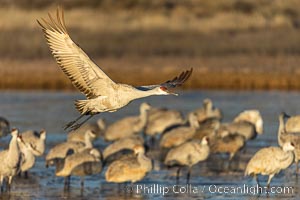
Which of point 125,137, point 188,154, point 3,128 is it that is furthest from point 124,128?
point 188,154

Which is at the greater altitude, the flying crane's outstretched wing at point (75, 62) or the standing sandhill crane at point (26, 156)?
the flying crane's outstretched wing at point (75, 62)

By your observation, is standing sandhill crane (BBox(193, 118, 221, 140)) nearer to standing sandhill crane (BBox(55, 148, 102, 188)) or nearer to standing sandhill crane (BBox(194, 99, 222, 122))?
standing sandhill crane (BBox(194, 99, 222, 122))

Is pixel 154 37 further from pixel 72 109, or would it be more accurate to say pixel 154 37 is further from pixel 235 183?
pixel 235 183

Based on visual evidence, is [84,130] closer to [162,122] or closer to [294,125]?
[162,122]

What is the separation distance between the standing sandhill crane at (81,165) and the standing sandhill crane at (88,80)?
2368 millimetres

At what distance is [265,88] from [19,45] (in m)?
15.1

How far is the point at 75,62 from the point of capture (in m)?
13.5

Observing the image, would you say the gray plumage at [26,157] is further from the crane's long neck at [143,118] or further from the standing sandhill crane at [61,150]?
the crane's long neck at [143,118]

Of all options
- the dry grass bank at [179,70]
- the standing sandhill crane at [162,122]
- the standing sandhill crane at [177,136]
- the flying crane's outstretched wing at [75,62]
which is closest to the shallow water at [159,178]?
the standing sandhill crane at [177,136]

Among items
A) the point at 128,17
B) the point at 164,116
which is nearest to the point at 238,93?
the point at 164,116

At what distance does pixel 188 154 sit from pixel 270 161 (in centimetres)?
171

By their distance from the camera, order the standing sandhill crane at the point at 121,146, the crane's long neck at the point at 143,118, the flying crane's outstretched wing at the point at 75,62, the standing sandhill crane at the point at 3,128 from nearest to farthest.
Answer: the flying crane's outstretched wing at the point at 75,62 < the standing sandhill crane at the point at 121,146 < the standing sandhill crane at the point at 3,128 < the crane's long neck at the point at 143,118

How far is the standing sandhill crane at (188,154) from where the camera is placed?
17250mm

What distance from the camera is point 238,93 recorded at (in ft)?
107
